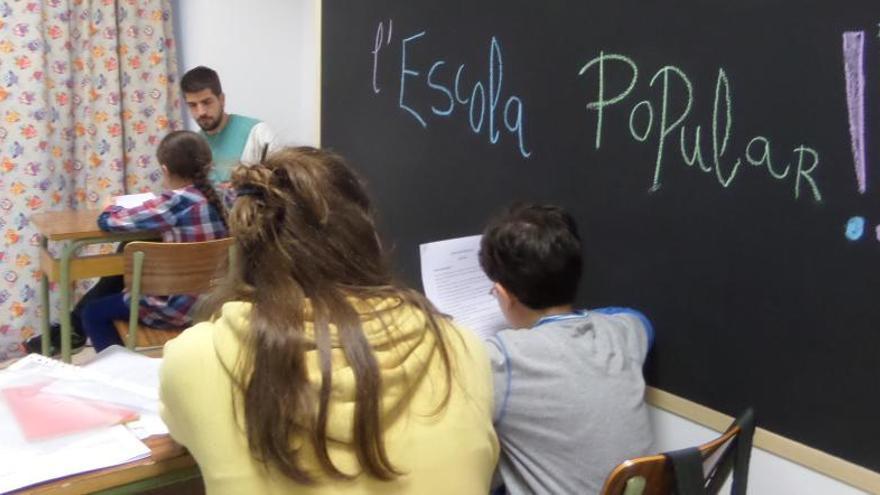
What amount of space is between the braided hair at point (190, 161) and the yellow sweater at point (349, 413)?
1.75 metres

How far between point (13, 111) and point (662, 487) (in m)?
3.29

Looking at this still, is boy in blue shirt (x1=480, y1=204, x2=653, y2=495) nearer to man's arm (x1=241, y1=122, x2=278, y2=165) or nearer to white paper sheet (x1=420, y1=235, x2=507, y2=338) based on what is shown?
white paper sheet (x1=420, y1=235, x2=507, y2=338)

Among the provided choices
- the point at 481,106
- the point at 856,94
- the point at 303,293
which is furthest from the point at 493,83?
the point at 303,293

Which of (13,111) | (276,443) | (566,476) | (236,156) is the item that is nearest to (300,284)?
(276,443)

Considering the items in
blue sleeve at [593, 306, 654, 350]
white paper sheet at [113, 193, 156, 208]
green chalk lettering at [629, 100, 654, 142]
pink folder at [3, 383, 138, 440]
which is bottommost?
pink folder at [3, 383, 138, 440]

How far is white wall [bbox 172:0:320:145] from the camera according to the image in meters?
3.78

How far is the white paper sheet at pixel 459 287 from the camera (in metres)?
1.63

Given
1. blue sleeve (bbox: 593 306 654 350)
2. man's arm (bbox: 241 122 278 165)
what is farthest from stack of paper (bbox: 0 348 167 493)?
man's arm (bbox: 241 122 278 165)

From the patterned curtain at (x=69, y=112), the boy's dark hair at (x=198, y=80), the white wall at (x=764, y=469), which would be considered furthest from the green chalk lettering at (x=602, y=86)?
the patterned curtain at (x=69, y=112)

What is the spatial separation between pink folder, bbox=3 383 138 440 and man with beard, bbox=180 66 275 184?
2153 millimetres

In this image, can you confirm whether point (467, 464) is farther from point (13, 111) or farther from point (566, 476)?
point (13, 111)

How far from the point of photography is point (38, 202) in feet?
11.1

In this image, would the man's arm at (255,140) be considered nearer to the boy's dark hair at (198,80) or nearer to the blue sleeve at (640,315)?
the boy's dark hair at (198,80)

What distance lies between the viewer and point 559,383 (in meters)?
1.18
